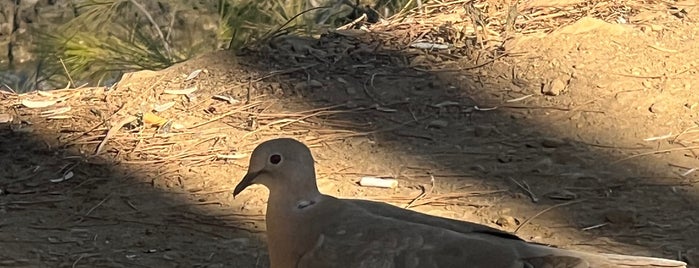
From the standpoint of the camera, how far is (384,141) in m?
3.96

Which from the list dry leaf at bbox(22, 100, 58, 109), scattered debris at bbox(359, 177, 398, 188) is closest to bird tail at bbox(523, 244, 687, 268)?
scattered debris at bbox(359, 177, 398, 188)

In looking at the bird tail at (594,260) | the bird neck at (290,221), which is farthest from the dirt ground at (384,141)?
the bird tail at (594,260)

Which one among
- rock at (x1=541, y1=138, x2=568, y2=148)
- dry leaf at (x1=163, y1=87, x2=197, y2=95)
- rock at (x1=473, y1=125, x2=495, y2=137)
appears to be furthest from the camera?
dry leaf at (x1=163, y1=87, x2=197, y2=95)

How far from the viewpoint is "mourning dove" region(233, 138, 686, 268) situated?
2.44 m

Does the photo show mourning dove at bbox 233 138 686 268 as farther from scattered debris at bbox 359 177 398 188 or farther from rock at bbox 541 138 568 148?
rock at bbox 541 138 568 148

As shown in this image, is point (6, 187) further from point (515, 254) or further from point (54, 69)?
point (54, 69)

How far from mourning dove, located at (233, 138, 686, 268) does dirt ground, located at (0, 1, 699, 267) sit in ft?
1.85

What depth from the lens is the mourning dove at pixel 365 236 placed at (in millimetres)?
2439

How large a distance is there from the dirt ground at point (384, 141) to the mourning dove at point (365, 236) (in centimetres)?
56

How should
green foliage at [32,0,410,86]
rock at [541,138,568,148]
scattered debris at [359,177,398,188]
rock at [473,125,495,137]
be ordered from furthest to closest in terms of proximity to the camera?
1. green foliage at [32,0,410,86]
2. rock at [473,125,495,137]
3. rock at [541,138,568,148]
4. scattered debris at [359,177,398,188]

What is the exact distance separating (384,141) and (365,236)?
4.62ft

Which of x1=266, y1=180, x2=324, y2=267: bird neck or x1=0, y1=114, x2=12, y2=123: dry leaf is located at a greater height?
x1=266, y1=180, x2=324, y2=267: bird neck

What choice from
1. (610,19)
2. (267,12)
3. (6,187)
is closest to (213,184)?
(6,187)

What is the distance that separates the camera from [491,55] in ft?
14.9
